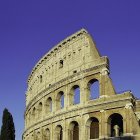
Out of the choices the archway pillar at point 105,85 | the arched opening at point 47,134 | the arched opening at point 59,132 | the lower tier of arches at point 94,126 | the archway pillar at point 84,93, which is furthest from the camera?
the arched opening at point 47,134

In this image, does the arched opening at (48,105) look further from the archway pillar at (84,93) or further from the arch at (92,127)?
the arch at (92,127)

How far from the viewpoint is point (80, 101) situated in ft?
116

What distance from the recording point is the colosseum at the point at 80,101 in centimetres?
3212

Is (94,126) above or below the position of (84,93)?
below

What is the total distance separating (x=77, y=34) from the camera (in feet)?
125

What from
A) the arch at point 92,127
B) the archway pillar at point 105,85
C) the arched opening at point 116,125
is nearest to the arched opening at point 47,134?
the arch at point 92,127

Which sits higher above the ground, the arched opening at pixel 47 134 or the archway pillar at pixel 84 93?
the archway pillar at pixel 84 93

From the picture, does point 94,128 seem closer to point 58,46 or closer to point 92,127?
point 92,127

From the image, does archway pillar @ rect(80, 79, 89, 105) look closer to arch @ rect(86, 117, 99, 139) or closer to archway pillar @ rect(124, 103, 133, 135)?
arch @ rect(86, 117, 99, 139)

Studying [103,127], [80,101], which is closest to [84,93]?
[80,101]

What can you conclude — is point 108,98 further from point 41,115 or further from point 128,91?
point 41,115

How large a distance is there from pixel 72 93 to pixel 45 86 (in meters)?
5.86

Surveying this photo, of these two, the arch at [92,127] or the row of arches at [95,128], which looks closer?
the row of arches at [95,128]

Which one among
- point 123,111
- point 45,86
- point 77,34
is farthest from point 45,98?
point 123,111
